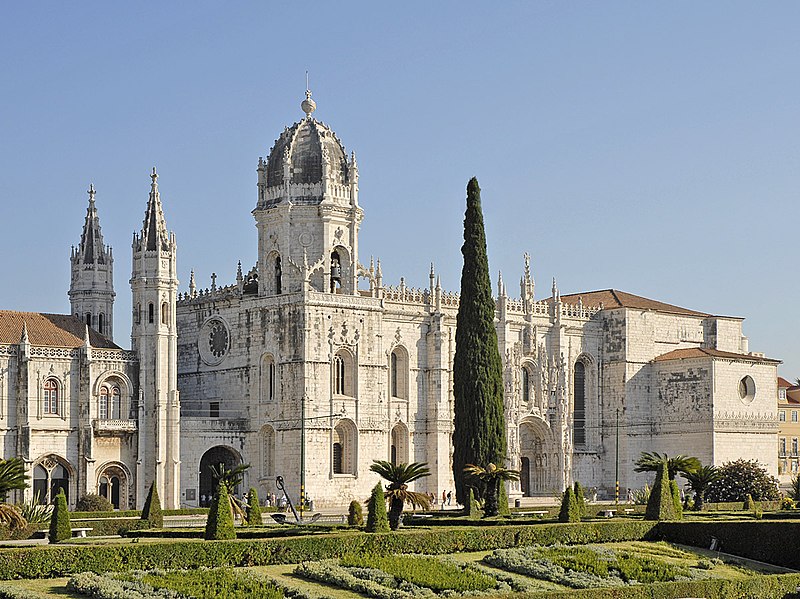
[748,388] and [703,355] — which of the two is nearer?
[703,355]

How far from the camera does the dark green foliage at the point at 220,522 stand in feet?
129

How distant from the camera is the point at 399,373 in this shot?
8162cm

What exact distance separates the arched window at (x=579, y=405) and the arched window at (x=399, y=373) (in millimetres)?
14562

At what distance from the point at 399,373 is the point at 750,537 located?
39278mm

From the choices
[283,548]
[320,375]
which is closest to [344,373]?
[320,375]

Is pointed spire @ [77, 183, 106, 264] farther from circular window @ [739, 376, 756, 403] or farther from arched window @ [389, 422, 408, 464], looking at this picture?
circular window @ [739, 376, 756, 403]

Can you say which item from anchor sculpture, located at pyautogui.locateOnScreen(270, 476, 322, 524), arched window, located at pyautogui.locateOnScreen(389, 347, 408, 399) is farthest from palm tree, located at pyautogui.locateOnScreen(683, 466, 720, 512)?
arched window, located at pyautogui.locateOnScreen(389, 347, 408, 399)

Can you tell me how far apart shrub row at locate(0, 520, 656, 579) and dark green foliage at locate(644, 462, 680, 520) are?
2.45m

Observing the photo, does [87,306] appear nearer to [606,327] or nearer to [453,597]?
[606,327]

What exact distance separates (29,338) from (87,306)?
19.8 ft

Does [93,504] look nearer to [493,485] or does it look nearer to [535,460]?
[493,485]

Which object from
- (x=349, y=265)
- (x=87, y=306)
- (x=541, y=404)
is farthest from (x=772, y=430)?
(x=87, y=306)

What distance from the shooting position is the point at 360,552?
3962 centimetres

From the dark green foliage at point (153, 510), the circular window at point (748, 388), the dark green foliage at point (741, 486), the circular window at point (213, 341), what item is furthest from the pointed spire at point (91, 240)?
the circular window at point (748, 388)
